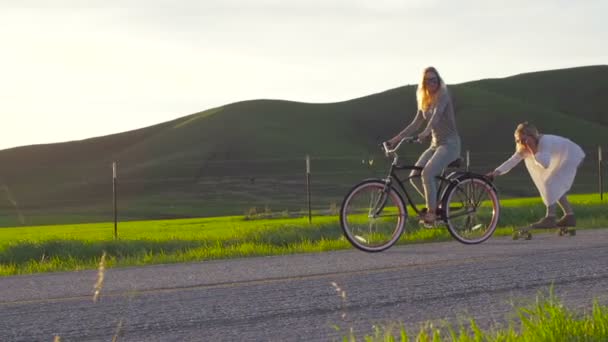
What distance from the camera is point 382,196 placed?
1023 centimetres

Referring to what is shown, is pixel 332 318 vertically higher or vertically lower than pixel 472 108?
lower

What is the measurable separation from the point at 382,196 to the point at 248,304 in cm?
422

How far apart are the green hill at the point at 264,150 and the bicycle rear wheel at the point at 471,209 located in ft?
182

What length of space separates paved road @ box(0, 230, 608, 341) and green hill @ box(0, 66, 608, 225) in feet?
189

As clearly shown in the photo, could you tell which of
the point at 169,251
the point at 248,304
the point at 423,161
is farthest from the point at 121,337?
the point at 169,251

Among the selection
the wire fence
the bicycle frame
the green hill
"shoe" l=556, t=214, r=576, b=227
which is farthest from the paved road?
the green hill

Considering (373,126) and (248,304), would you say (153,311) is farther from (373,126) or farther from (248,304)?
(373,126)

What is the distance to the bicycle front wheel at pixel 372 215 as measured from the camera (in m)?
10.2

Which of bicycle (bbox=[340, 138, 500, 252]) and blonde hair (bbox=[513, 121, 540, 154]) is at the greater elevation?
blonde hair (bbox=[513, 121, 540, 154])

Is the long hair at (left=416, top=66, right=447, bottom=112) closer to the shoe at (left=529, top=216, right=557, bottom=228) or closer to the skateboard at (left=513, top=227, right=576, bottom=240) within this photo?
the skateboard at (left=513, top=227, right=576, bottom=240)

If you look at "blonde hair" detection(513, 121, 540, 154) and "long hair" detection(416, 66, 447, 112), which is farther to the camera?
"blonde hair" detection(513, 121, 540, 154)

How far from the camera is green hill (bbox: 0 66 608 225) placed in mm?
80438

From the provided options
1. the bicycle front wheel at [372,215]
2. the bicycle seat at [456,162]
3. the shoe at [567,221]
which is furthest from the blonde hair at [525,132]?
the bicycle front wheel at [372,215]

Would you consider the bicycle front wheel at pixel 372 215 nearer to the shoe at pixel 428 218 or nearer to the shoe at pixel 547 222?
the shoe at pixel 428 218
